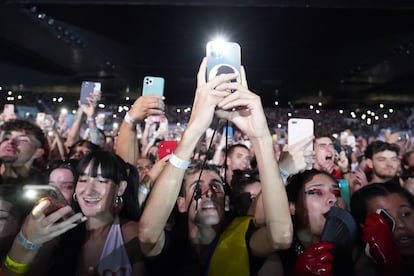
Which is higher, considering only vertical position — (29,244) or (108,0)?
(108,0)

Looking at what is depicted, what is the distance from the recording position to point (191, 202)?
1.67m

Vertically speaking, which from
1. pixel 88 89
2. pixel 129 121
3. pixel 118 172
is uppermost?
pixel 88 89

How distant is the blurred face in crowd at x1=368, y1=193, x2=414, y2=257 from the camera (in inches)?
63.6

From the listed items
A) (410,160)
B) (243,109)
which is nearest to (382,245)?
(243,109)

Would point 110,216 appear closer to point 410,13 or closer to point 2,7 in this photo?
point 2,7

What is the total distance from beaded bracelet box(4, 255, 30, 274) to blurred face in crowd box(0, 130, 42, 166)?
140 centimetres

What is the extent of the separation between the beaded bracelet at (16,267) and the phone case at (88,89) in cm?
164

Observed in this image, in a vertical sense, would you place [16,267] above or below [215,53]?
below

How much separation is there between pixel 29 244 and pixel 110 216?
46 cm

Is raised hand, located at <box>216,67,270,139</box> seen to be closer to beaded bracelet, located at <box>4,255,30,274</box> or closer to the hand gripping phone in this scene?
the hand gripping phone

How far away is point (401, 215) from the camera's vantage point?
1.71 m

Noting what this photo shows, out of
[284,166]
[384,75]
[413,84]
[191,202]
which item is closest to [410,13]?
[384,75]

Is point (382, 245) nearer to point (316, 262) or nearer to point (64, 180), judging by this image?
point (316, 262)

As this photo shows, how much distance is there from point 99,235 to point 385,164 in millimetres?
2501
